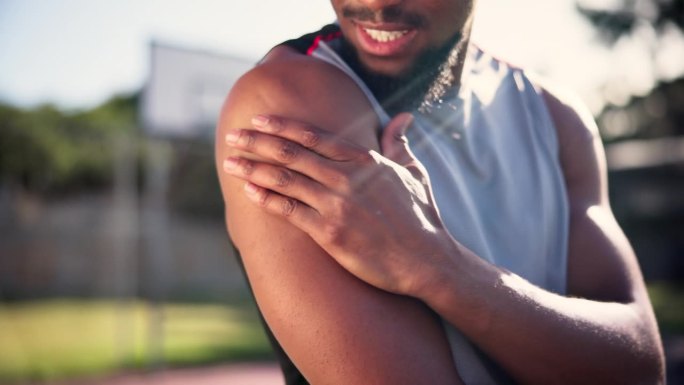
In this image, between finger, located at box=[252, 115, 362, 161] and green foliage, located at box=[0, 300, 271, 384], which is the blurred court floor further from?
finger, located at box=[252, 115, 362, 161]

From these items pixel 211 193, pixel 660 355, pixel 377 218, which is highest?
pixel 377 218

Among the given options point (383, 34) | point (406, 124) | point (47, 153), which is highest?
point (383, 34)

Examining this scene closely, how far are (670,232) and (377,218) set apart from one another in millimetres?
21393

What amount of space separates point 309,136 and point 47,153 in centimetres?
2695

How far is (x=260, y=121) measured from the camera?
1060mm

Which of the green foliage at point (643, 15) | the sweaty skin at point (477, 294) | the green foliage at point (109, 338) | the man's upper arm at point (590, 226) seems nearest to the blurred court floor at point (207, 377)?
the green foliage at point (109, 338)

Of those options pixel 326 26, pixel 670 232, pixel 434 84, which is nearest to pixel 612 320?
pixel 434 84

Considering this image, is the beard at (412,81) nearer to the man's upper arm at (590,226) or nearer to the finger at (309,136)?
the finger at (309,136)

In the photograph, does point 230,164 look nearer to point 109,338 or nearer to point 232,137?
point 232,137

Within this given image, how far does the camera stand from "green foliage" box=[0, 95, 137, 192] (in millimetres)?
24547

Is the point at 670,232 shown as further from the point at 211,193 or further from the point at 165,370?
the point at 165,370

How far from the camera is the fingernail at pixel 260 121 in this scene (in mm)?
1058

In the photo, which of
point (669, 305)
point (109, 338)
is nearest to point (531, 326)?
point (109, 338)

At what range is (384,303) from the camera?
101 cm
